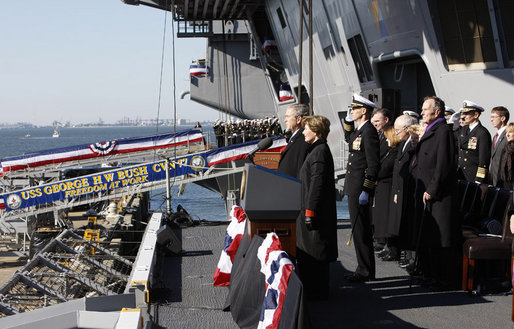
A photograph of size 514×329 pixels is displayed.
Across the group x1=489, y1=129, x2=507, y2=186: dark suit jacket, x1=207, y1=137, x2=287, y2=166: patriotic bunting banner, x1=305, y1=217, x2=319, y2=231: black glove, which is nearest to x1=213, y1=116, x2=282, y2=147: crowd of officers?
x1=207, y1=137, x2=287, y2=166: patriotic bunting banner

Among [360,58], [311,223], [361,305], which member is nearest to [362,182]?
→ [311,223]

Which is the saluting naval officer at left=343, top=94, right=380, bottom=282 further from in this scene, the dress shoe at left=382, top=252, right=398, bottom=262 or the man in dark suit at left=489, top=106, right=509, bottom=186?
the man in dark suit at left=489, top=106, right=509, bottom=186

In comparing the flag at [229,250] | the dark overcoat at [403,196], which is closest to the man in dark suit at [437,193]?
the dark overcoat at [403,196]

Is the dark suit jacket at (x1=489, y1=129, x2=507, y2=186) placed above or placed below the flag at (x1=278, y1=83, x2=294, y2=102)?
below

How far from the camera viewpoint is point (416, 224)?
23.3 ft

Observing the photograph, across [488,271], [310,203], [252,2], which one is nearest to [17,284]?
[310,203]

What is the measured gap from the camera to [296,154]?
6867 millimetres

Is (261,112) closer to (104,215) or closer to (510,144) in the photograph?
(104,215)

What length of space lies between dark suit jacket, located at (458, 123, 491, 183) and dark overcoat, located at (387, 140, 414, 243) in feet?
6.63

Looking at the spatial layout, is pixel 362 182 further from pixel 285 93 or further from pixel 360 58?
pixel 285 93

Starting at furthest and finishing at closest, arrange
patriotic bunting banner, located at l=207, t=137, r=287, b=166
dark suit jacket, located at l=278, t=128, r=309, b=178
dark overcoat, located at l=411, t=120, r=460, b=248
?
patriotic bunting banner, located at l=207, t=137, r=287, b=166 < dark suit jacket, located at l=278, t=128, r=309, b=178 < dark overcoat, located at l=411, t=120, r=460, b=248

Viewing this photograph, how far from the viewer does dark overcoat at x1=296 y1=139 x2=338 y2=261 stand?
20.9 ft

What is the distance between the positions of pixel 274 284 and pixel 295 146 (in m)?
2.29

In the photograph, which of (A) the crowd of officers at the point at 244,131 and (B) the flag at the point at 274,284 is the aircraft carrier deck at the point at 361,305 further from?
(A) the crowd of officers at the point at 244,131
